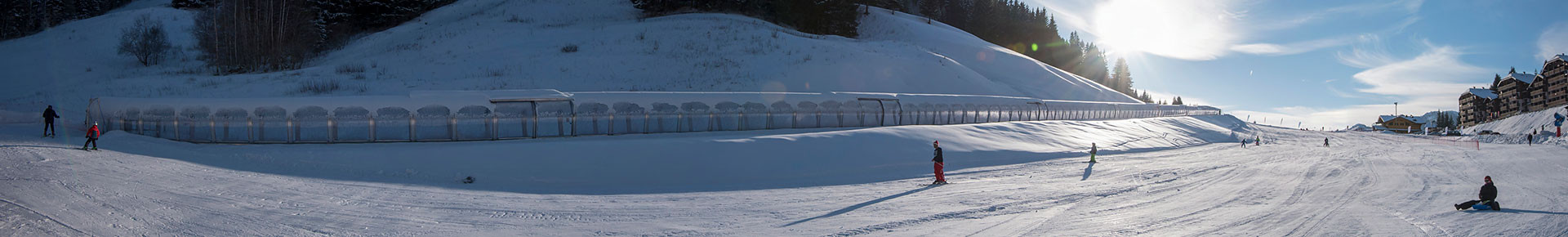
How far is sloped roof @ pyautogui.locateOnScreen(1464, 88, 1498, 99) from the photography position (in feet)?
206

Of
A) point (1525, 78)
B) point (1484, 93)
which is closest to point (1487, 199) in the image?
point (1525, 78)

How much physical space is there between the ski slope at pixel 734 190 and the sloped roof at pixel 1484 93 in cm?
5933

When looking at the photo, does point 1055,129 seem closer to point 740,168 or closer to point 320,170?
point 740,168

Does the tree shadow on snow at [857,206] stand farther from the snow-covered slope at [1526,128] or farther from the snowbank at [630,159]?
the snow-covered slope at [1526,128]

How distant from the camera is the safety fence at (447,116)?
16016 mm

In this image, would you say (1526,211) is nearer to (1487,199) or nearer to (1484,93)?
(1487,199)

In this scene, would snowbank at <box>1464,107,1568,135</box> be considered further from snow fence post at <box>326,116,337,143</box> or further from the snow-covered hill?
snow fence post at <box>326,116,337,143</box>

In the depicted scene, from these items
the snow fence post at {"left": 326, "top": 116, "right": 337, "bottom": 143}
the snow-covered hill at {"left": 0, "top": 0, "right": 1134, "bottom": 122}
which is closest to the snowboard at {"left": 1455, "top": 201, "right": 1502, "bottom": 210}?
the snow fence post at {"left": 326, "top": 116, "right": 337, "bottom": 143}

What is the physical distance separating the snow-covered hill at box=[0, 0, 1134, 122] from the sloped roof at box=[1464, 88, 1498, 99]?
42.8m

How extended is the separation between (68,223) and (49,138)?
42.4 ft

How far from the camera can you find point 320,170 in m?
12.8

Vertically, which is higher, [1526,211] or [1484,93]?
[1484,93]

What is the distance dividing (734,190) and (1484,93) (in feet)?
272

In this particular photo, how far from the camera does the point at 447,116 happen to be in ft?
54.0
